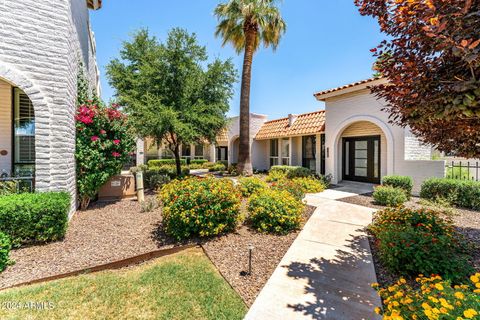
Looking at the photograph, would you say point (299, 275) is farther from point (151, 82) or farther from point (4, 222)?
point (151, 82)

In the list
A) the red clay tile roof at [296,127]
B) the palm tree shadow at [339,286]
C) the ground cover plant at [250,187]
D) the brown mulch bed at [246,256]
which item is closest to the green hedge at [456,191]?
the palm tree shadow at [339,286]

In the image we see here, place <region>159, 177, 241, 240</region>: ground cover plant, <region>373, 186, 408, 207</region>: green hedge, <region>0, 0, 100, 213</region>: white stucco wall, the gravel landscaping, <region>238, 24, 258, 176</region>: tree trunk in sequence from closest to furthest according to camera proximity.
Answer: the gravel landscaping, <region>159, 177, 241, 240</region>: ground cover plant, <region>0, 0, 100, 213</region>: white stucco wall, <region>373, 186, 408, 207</region>: green hedge, <region>238, 24, 258, 176</region>: tree trunk

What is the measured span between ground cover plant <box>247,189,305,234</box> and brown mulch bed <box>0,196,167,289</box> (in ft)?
7.51

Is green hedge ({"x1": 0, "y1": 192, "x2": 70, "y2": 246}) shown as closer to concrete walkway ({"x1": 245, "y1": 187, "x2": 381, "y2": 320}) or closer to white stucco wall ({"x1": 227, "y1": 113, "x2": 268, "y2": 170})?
concrete walkway ({"x1": 245, "y1": 187, "x2": 381, "y2": 320})

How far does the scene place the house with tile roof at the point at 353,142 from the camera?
9.76 m

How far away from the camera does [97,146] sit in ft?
24.6

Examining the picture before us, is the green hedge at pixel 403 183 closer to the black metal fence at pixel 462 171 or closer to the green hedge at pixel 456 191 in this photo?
the green hedge at pixel 456 191

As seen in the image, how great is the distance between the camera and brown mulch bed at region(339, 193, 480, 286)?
3.69m

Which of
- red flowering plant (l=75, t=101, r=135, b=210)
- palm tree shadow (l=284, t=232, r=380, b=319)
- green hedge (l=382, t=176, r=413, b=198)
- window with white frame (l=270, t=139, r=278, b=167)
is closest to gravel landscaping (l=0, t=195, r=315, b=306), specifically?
palm tree shadow (l=284, t=232, r=380, b=319)

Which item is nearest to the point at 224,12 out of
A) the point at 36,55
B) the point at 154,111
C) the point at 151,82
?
the point at 151,82

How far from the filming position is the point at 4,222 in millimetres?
4500

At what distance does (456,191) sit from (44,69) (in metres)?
13.4

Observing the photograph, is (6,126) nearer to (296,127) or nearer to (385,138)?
(296,127)

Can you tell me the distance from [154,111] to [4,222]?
6.93 metres
